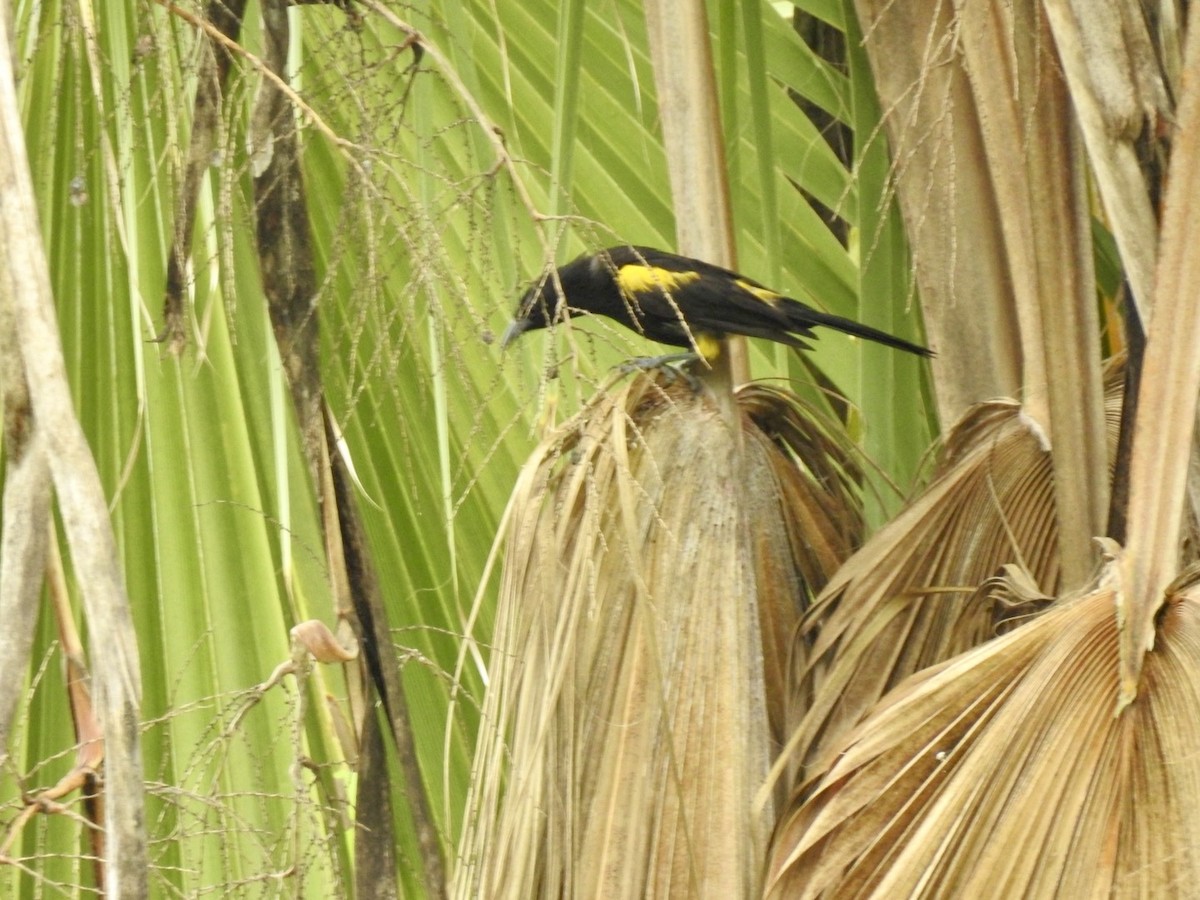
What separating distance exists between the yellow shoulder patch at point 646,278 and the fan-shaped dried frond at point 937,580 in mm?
407

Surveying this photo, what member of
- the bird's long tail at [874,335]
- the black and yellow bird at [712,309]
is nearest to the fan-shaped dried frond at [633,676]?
the black and yellow bird at [712,309]

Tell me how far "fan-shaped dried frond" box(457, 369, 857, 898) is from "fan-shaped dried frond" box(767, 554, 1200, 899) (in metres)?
0.12

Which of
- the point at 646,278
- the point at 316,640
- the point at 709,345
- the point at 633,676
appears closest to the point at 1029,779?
the point at 633,676

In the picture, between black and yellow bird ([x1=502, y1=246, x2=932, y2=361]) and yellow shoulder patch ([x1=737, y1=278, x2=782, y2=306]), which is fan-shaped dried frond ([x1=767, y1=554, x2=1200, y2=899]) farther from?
yellow shoulder patch ([x1=737, y1=278, x2=782, y2=306])

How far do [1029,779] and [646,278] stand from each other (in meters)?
1.16

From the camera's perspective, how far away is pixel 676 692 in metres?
1.39

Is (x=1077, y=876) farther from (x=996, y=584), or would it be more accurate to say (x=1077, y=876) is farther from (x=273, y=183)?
(x=273, y=183)

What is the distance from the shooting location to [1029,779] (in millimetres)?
1140

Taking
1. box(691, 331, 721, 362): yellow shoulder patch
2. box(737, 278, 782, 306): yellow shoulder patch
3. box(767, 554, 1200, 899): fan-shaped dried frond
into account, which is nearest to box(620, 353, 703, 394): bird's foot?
box(691, 331, 721, 362): yellow shoulder patch

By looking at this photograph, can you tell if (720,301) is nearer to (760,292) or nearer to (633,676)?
(760,292)

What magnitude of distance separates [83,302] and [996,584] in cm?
122

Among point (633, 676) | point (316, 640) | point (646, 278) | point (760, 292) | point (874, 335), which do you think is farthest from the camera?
point (646, 278)

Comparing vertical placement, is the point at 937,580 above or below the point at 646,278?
below

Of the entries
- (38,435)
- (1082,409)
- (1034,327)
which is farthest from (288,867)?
(1034,327)
